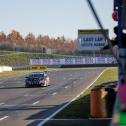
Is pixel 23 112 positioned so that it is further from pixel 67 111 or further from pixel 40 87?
pixel 40 87

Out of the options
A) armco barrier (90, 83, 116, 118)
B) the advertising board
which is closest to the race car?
armco barrier (90, 83, 116, 118)

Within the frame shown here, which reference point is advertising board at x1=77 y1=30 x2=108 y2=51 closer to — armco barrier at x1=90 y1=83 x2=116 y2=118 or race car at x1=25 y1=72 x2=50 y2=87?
armco barrier at x1=90 y1=83 x2=116 y2=118

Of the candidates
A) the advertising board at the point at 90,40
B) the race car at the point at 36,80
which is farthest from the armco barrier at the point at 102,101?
the race car at the point at 36,80

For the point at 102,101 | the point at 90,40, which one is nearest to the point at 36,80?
the point at 102,101

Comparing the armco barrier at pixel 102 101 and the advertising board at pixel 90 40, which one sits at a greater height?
the advertising board at pixel 90 40

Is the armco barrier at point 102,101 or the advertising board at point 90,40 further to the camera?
the armco barrier at point 102,101

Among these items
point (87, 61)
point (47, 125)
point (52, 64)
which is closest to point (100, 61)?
point (87, 61)

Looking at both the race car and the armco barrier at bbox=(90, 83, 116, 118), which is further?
the race car

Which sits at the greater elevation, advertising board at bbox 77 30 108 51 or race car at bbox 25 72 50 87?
advertising board at bbox 77 30 108 51

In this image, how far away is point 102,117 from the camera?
61.0 ft

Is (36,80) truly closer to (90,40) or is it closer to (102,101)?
(102,101)

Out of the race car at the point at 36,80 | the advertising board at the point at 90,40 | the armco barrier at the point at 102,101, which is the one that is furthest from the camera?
the race car at the point at 36,80

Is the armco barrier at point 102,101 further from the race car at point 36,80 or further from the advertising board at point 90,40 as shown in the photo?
the race car at point 36,80

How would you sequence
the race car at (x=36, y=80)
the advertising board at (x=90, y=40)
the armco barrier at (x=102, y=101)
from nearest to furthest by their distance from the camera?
1. the advertising board at (x=90, y=40)
2. the armco barrier at (x=102, y=101)
3. the race car at (x=36, y=80)
